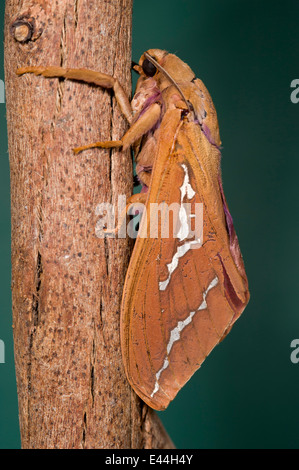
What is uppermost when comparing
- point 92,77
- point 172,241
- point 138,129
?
point 92,77

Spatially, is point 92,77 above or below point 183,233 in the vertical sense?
above

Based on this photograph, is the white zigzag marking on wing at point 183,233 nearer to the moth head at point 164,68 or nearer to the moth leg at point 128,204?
the moth leg at point 128,204

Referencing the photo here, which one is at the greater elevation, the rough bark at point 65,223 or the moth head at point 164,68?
the moth head at point 164,68

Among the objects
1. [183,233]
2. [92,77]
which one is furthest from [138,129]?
[183,233]

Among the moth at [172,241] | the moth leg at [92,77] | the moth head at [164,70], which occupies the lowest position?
the moth at [172,241]

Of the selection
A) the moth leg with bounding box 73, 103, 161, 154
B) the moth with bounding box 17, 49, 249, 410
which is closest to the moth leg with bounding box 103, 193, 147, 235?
the moth with bounding box 17, 49, 249, 410

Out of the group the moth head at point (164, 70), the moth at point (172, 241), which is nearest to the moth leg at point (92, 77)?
the moth at point (172, 241)

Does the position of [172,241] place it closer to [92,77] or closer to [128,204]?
[128,204]

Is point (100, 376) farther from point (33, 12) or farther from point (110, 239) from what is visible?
point (33, 12)

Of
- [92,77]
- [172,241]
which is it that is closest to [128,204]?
[172,241]
